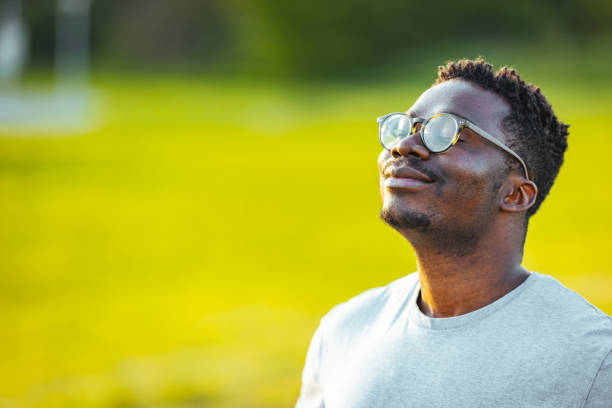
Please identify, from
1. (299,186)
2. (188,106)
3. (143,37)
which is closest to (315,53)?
(188,106)

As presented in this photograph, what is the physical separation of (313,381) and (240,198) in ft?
53.4

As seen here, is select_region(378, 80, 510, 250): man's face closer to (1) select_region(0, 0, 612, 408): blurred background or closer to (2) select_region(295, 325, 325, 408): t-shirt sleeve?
(2) select_region(295, 325, 325, 408): t-shirt sleeve

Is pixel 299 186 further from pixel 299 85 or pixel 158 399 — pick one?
pixel 299 85

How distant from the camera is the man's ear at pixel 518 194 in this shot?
7.79 ft

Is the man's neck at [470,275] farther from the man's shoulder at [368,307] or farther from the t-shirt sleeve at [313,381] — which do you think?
the t-shirt sleeve at [313,381]

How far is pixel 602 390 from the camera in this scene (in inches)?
76.4

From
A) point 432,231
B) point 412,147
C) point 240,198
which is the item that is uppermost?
point 240,198

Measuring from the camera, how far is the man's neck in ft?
7.63

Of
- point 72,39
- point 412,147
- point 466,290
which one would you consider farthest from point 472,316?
point 72,39

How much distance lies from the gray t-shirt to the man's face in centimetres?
→ 23

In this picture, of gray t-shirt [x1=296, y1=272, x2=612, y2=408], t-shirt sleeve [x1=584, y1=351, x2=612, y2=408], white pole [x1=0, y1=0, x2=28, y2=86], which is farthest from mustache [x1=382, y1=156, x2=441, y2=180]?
white pole [x1=0, y1=0, x2=28, y2=86]

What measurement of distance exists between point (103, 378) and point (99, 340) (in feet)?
4.57

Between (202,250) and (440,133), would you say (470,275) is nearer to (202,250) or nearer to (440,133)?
(440,133)

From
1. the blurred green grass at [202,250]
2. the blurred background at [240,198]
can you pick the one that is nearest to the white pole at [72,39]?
the blurred background at [240,198]
